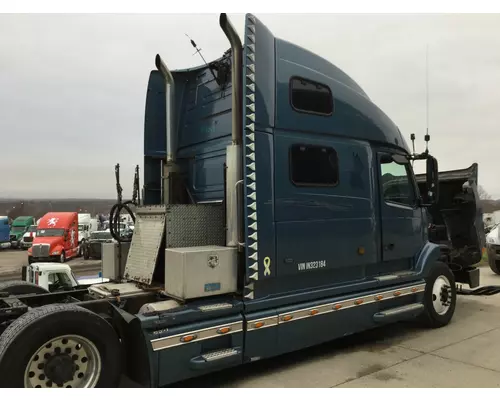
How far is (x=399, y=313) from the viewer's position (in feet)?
20.4

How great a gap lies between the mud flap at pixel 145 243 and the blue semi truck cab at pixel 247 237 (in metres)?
0.02

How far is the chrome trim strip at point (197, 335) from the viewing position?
413cm

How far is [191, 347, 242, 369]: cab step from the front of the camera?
4324 millimetres

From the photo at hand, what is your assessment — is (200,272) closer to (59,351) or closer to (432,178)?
(59,351)

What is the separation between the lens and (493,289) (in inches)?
315

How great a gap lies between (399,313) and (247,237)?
2760mm

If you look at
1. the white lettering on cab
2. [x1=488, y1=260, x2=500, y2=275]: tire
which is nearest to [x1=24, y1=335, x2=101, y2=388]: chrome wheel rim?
the white lettering on cab

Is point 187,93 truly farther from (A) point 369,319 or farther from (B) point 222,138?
(A) point 369,319

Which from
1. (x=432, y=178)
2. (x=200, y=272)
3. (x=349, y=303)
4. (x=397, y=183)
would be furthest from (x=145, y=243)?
(x=432, y=178)

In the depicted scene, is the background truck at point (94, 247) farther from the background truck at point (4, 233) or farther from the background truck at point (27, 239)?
the background truck at point (4, 233)

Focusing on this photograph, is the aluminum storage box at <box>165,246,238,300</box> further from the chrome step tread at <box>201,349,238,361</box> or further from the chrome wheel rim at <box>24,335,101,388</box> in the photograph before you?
the chrome wheel rim at <box>24,335,101,388</box>

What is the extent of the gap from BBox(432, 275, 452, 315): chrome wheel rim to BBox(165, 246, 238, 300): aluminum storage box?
3.80m

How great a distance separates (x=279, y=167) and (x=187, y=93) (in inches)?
85.1
